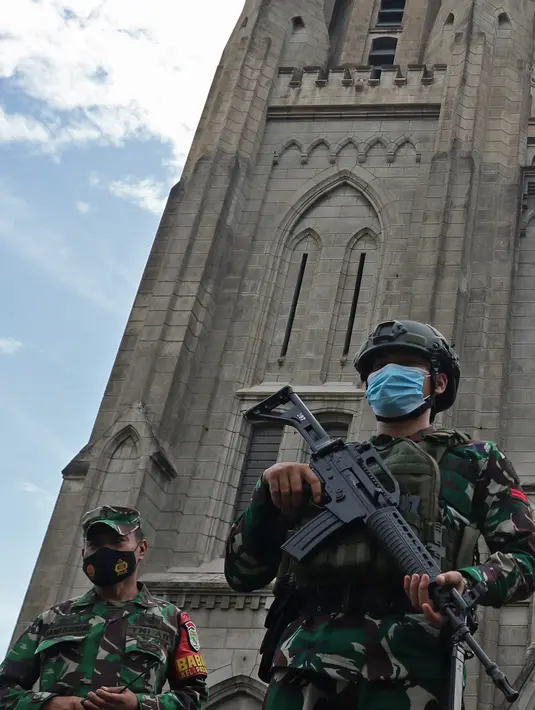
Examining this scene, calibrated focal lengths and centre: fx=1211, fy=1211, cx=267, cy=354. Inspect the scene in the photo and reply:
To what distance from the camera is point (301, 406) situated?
4.66 meters

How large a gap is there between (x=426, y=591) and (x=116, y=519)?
7.51ft

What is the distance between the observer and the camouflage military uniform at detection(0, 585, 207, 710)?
210 inches

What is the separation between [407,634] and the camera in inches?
156

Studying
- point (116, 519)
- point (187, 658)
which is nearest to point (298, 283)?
point (116, 519)

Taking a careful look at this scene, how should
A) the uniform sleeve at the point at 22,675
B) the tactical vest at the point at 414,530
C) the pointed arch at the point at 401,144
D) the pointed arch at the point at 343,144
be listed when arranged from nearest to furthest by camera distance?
the tactical vest at the point at 414,530 < the uniform sleeve at the point at 22,675 < the pointed arch at the point at 401,144 < the pointed arch at the point at 343,144

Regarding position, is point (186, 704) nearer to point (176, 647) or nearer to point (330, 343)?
point (176, 647)

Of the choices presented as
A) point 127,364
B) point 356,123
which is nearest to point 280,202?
point 356,123

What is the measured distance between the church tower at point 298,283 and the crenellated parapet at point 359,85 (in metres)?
0.04

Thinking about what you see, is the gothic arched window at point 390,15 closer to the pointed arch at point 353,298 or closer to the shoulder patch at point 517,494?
the pointed arch at point 353,298

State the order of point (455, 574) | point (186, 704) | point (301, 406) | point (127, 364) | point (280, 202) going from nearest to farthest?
point (455, 574) < point (301, 406) < point (186, 704) < point (127, 364) < point (280, 202)

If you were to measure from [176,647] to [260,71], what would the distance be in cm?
1764

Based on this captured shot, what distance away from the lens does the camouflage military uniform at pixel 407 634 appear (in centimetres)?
393

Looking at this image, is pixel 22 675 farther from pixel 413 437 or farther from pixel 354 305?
pixel 354 305

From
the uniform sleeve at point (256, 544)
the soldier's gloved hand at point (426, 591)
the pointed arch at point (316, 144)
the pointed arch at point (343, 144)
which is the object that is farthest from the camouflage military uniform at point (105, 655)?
the pointed arch at point (316, 144)
